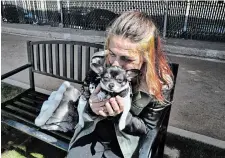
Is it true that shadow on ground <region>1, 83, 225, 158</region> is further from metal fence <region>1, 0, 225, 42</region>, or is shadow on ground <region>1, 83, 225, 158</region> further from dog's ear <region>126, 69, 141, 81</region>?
metal fence <region>1, 0, 225, 42</region>

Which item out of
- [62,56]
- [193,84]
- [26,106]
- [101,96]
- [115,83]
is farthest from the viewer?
[193,84]

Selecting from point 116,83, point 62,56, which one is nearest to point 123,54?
point 116,83

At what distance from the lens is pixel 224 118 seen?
380 cm

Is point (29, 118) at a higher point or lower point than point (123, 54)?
lower

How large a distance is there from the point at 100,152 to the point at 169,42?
7.25 m

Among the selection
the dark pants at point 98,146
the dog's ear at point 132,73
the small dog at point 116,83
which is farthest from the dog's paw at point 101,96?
the dark pants at point 98,146

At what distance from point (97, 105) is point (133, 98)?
0.32 m

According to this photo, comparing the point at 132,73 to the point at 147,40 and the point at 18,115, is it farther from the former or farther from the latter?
the point at 18,115

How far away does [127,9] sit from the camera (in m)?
10.1

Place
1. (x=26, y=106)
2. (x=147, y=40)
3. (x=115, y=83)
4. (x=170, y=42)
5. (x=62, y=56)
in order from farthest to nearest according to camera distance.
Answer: (x=170, y=42), (x=62, y=56), (x=26, y=106), (x=147, y=40), (x=115, y=83)

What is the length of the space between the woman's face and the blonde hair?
3 centimetres

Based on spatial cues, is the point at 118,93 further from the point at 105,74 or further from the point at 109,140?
the point at 109,140

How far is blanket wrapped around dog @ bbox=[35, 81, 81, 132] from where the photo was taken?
2.43 m

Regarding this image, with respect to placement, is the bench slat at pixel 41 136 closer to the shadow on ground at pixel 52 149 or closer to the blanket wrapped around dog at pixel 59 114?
the blanket wrapped around dog at pixel 59 114
